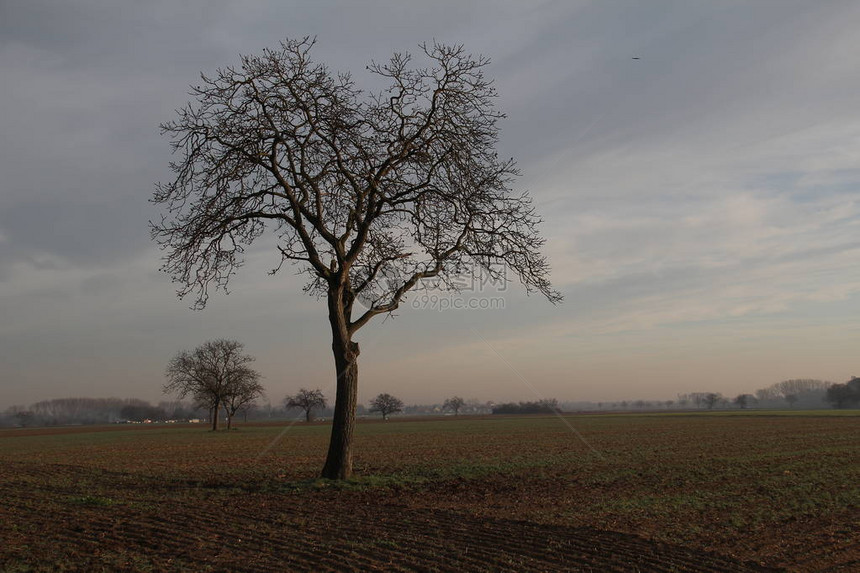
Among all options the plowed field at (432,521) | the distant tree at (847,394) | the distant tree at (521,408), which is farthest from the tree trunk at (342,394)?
the distant tree at (847,394)

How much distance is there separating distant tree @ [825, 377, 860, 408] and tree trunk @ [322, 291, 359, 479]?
186226 millimetres

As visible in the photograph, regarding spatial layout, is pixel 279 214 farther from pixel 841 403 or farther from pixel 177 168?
pixel 841 403

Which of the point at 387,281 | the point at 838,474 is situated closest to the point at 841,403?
the point at 838,474

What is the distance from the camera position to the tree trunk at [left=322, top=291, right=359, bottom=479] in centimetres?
1487

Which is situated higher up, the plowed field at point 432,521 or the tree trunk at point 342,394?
the tree trunk at point 342,394

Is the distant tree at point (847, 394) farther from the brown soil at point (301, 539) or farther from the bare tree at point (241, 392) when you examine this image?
the brown soil at point (301, 539)

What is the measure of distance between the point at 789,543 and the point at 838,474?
11166 mm

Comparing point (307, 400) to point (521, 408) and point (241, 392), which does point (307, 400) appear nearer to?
point (241, 392)

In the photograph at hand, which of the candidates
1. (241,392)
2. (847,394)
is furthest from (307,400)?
(847,394)

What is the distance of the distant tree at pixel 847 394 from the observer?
160 meters

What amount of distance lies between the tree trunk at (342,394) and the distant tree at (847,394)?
611 feet

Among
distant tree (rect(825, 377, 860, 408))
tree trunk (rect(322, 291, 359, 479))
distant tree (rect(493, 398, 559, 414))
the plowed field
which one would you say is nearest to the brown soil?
the plowed field

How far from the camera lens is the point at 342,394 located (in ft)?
49.1

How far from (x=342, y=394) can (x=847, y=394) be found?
615 feet
